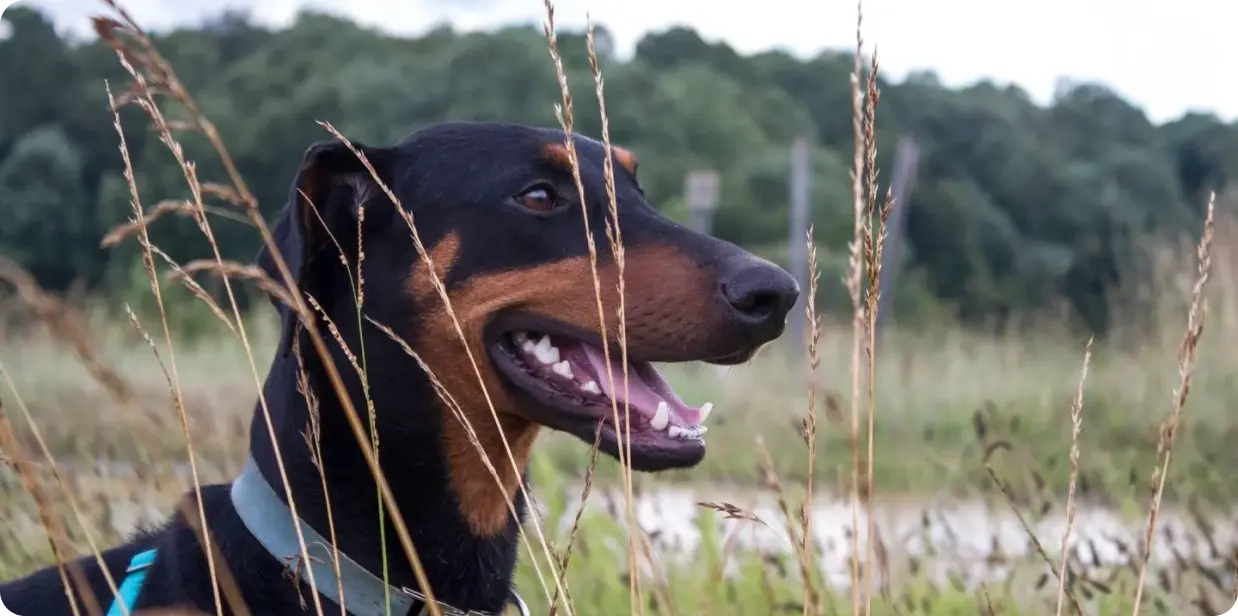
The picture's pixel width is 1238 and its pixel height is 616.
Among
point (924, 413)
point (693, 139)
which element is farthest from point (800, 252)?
point (693, 139)

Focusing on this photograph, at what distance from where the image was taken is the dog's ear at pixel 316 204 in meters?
2.04

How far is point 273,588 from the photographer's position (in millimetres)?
1938

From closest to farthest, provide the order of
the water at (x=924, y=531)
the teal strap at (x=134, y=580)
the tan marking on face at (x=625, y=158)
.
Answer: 1. the teal strap at (x=134, y=580)
2. the tan marking on face at (x=625, y=158)
3. the water at (x=924, y=531)

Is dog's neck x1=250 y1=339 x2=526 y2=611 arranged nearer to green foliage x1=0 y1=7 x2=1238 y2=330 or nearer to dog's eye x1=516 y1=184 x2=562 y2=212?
dog's eye x1=516 y1=184 x2=562 y2=212

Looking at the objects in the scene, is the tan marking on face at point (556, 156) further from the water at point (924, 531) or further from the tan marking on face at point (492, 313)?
the water at point (924, 531)

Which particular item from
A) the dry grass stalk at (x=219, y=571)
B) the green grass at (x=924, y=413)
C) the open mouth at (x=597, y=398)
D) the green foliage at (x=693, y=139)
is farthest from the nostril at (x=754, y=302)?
the green foliage at (x=693, y=139)

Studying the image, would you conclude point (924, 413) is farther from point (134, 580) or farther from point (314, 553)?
point (134, 580)

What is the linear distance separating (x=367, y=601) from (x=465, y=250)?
29.6 inches

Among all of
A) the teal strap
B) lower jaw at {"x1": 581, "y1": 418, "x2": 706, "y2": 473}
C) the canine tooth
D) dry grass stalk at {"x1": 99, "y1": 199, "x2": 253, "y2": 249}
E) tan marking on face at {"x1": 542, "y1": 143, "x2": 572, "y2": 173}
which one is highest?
dry grass stalk at {"x1": 99, "y1": 199, "x2": 253, "y2": 249}

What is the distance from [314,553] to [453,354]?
0.49m

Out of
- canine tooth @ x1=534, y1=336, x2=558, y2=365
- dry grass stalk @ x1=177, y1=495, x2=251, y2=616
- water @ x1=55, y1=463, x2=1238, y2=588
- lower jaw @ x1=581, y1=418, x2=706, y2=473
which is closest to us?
dry grass stalk @ x1=177, y1=495, x2=251, y2=616

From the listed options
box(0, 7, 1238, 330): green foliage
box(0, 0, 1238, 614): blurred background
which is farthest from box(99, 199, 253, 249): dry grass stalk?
box(0, 7, 1238, 330): green foliage

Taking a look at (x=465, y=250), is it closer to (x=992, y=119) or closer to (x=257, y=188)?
(x=257, y=188)

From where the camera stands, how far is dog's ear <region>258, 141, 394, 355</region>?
6.68ft
